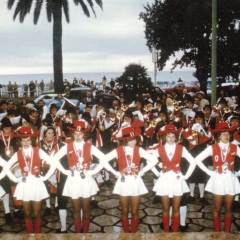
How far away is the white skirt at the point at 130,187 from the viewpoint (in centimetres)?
564

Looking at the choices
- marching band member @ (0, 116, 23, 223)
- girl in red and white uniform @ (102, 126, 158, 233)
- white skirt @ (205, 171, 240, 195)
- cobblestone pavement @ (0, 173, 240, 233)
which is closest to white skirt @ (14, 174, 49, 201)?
girl in red and white uniform @ (102, 126, 158, 233)

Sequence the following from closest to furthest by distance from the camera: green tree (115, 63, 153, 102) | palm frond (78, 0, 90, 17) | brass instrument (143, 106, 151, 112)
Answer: brass instrument (143, 106, 151, 112) < green tree (115, 63, 153, 102) < palm frond (78, 0, 90, 17)

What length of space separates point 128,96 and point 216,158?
9.38 m

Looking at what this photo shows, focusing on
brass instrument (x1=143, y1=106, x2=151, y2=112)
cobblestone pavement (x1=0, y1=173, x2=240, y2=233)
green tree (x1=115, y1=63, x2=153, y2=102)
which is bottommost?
cobblestone pavement (x1=0, y1=173, x2=240, y2=233)

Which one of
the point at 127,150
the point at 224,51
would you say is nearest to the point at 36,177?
the point at 127,150

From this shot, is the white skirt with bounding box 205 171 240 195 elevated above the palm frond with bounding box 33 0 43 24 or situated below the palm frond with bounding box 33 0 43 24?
below

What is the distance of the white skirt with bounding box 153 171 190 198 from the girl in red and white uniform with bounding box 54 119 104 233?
1019mm

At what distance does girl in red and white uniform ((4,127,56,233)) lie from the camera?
5.62m

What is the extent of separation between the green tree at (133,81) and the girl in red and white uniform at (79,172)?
9.11 metres

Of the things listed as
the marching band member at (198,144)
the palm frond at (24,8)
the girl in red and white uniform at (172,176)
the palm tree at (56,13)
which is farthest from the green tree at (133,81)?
the palm frond at (24,8)

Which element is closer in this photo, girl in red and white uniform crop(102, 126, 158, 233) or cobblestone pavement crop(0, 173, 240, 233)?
girl in red and white uniform crop(102, 126, 158, 233)

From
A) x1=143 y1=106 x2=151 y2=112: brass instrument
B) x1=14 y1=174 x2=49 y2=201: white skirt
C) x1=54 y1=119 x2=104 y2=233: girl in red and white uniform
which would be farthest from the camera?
x1=143 y1=106 x2=151 y2=112: brass instrument

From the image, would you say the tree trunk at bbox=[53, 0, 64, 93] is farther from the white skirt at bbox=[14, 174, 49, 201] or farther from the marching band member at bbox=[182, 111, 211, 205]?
the white skirt at bbox=[14, 174, 49, 201]

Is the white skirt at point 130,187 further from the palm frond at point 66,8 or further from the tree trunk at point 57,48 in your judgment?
the palm frond at point 66,8
